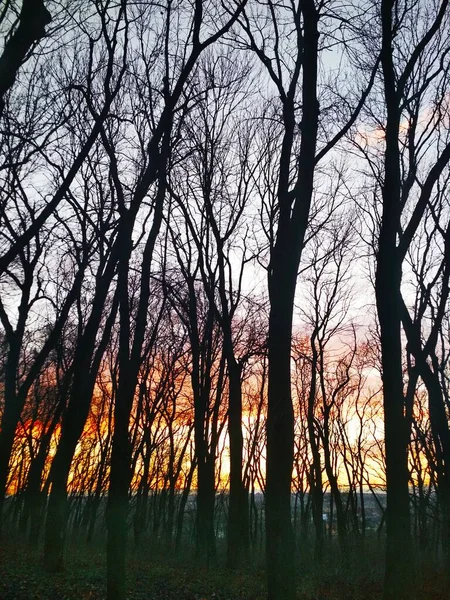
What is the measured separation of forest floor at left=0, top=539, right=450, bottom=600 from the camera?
1081 cm

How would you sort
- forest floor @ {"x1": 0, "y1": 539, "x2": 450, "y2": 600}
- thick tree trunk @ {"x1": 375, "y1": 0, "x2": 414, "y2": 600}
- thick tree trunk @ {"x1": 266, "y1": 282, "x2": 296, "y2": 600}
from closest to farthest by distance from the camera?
thick tree trunk @ {"x1": 266, "y1": 282, "x2": 296, "y2": 600}, thick tree trunk @ {"x1": 375, "y1": 0, "x2": 414, "y2": 600}, forest floor @ {"x1": 0, "y1": 539, "x2": 450, "y2": 600}

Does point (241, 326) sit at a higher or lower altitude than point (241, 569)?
higher

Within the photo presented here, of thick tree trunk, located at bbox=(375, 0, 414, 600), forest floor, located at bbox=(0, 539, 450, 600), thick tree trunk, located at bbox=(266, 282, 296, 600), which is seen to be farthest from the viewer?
forest floor, located at bbox=(0, 539, 450, 600)

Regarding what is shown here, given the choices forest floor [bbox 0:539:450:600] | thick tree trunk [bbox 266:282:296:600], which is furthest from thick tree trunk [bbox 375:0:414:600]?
forest floor [bbox 0:539:450:600]

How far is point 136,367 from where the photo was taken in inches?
385

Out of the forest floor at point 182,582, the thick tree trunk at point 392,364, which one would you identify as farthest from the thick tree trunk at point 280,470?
the forest floor at point 182,582

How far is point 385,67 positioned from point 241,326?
1075 cm

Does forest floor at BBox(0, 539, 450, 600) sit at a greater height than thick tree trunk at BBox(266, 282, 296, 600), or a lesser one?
lesser

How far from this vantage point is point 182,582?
13305 millimetres

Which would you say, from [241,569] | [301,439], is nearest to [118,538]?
[241,569]

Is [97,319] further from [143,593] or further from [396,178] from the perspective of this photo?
[396,178]

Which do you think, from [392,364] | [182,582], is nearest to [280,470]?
[392,364]

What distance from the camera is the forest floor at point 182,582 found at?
426 inches

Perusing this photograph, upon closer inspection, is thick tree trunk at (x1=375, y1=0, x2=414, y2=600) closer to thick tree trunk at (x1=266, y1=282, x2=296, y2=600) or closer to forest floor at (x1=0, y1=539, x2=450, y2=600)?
thick tree trunk at (x1=266, y1=282, x2=296, y2=600)
